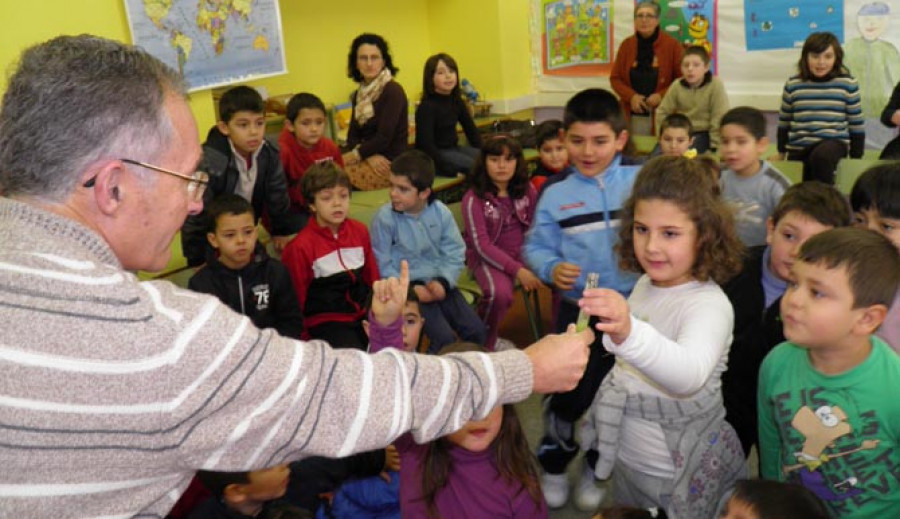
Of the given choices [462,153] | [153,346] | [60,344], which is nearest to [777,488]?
[153,346]

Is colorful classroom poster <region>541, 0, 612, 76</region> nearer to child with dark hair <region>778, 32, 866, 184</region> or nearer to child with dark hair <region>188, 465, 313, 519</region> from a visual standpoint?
child with dark hair <region>778, 32, 866, 184</region>

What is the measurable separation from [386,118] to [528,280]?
1973 mm

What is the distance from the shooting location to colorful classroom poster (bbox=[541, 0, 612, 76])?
22.1ft

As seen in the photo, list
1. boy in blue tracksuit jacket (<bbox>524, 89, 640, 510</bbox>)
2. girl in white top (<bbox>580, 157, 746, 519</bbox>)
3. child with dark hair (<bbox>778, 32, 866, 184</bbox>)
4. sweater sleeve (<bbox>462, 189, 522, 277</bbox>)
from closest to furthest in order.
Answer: girl in white top (<bbox>580, 157, 746, 519</bbox>)
boy in blue tracksuit jacket (<bbox>524, 89, 640, 510</bbox>)
sweater sleeve (<bbox>462, 189, 522, 277</bbox>)
child with dark hair (<bbox>778, 32, 866, 184</bbox>)

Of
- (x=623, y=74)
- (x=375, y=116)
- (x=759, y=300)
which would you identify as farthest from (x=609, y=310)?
(x=623, y=74)

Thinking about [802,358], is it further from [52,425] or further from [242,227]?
[242,227]

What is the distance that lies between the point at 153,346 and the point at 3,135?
40cm

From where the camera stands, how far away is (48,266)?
95 cm

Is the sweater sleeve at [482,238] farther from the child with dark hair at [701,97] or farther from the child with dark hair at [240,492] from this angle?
the child with dark hair at [701,97]

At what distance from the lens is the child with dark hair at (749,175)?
316 cm

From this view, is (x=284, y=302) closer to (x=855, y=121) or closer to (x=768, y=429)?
(x=768, y=429)

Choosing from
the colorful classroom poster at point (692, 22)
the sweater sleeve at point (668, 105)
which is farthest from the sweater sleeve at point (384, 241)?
the colorful classroom poster at point (692, 22)

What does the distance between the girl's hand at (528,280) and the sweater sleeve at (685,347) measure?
1821 mm

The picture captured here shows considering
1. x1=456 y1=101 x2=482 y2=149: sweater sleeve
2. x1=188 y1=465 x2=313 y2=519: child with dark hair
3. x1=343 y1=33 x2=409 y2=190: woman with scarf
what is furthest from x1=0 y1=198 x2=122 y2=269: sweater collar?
x1=456 y1=101 x2=482 y2=149: sweater sleeve
